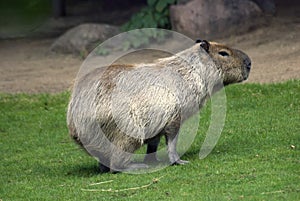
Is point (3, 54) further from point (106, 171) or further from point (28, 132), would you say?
point (106, 171)

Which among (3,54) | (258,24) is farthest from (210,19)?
(3,54)

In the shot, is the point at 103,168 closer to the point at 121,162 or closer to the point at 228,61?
the point at 121,162

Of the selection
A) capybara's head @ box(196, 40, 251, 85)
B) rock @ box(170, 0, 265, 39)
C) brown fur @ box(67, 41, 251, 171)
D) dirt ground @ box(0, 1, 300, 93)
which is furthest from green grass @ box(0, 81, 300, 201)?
rock @ box(170, 0, 265, 39)

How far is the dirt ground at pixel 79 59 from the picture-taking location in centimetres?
935

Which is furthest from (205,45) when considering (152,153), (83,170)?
(83,170)

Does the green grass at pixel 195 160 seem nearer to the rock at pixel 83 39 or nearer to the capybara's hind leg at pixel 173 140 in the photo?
the capybara's hind leg at pixel 173 140

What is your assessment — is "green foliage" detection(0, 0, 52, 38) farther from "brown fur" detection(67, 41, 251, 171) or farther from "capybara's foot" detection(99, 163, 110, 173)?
"capybara's foot" detection(99, 163, 110, 173)

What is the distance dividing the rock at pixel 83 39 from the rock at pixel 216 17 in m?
1.30

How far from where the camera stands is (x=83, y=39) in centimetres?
1138

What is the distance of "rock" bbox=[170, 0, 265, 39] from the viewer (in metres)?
11.0

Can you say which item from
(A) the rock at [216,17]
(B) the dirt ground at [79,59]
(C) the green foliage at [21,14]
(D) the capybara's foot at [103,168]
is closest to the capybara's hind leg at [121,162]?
(D) the capybara's foot at [103,168]

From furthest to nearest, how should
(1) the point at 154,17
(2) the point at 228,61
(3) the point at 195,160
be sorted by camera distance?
(1) the point at 154,17 → (2) the point at 228,61 → (3) the point at 195,160

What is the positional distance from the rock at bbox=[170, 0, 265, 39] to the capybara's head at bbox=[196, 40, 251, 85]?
17.9 ft

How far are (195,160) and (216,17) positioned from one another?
6.11 metres
